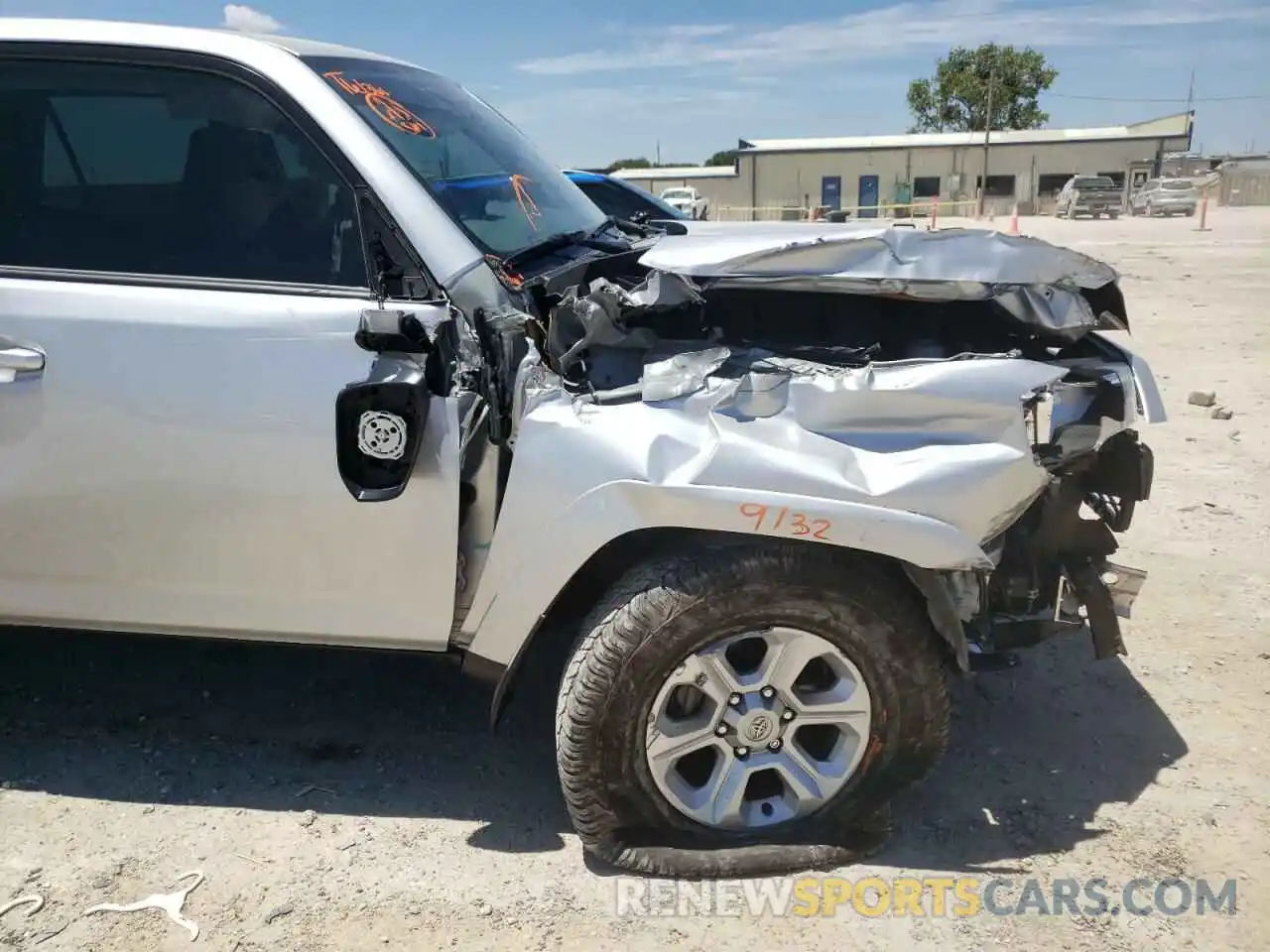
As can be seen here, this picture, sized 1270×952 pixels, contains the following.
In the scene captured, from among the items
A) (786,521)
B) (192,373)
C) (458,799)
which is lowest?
(458,799)

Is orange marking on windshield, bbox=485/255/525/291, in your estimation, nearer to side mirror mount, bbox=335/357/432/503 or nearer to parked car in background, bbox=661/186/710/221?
side mirror mount, bbox=335/357/432/503

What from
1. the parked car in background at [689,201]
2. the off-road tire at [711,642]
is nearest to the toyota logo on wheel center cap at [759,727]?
the off-road tire at [711,642]

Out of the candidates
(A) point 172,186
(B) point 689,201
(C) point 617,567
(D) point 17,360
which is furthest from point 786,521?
(B) point 689,201

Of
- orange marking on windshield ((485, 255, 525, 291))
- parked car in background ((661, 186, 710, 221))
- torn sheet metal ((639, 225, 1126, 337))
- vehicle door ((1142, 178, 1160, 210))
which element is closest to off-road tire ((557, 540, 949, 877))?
torn sheet metal ((639, 225, 1126, 337))

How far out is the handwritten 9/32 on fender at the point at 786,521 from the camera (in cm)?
234

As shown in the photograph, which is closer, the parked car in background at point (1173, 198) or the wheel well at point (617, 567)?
the wheel well at point (617, 567)

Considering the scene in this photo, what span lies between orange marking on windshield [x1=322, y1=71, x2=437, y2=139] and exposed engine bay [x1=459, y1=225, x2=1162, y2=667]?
606mm

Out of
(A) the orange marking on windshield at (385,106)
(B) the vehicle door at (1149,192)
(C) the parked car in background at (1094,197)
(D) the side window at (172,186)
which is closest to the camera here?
(D) the side window at (172,186)

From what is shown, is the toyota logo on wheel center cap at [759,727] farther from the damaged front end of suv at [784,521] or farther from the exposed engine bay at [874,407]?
the exposed engine bay at [874,407]

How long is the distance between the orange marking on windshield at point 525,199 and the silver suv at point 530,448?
1.68ft

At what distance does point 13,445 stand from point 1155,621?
4009 mm

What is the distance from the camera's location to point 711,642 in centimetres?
248

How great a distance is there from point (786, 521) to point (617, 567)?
500 millimetres

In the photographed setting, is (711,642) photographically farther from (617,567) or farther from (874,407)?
(874,407)
